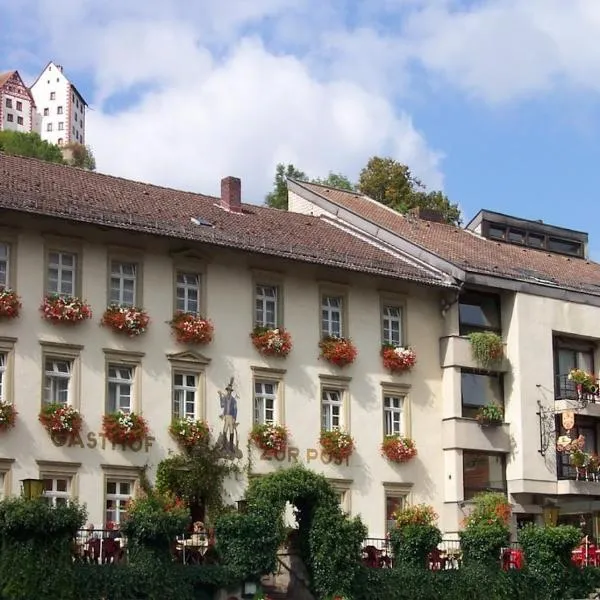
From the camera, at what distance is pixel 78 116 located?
15300 cm

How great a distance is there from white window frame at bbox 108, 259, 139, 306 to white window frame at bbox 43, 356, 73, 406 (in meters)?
2.08

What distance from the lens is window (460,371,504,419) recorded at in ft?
120

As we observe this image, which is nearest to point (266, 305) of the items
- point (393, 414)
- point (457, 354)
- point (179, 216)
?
point (179, 216)

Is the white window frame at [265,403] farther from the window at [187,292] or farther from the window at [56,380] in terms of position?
the window at [56,380]

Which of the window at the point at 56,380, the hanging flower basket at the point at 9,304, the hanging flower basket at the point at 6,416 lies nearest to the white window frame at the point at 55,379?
the window at the point at 56,380

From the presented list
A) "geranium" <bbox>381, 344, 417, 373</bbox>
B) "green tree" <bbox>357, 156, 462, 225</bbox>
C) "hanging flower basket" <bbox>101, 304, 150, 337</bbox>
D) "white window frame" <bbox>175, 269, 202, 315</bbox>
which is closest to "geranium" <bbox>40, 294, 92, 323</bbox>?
"hanging flower basket" <bbox>101, 304, 150, 337</bbox>

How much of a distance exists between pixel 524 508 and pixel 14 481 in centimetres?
1465

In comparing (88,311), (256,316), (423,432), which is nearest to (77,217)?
(88,311)

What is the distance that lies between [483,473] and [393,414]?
3.14 metres

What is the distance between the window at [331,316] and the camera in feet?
116

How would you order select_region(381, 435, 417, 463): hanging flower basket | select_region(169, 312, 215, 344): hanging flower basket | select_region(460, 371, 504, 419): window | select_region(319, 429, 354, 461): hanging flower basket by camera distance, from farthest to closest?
select_region(460, 371, 504, 419): window
select_region(381, 435, 417, 463): hanging flower basket
select_region(319, 429, 354, 461): hanging flower basket
select_region(169, 312, 215, 344): hanging flower basket

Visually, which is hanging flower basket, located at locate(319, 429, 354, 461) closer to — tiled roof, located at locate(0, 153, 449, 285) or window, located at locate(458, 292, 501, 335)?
tiled roof, located at locate(0, 153, 449, 285)

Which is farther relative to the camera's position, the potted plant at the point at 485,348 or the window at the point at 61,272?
the potted plant at the point at 485,348

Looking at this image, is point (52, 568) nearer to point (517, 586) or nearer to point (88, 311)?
point (88, 311)
